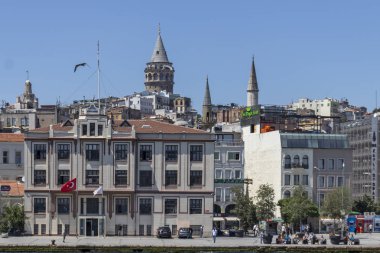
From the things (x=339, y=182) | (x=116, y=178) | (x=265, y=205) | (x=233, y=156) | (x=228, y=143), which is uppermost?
(x=228, y=143)

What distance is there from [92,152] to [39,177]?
545cm

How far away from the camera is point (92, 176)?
332ft

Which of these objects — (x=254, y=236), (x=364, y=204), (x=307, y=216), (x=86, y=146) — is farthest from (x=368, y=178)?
(x=86, y=146)

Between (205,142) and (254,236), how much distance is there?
10.5 m

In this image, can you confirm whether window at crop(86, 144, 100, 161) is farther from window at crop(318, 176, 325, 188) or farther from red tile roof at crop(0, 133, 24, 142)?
window at crop(318, 176, 325, 188)

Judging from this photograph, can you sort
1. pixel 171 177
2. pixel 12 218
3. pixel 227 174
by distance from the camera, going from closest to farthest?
1. pixel 12 218
2. pixel 171 177
3. pixel 227 174

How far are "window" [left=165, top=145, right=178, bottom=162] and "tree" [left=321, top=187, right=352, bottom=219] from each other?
2494 cm

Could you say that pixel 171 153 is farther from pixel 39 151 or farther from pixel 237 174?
pixel 237 174

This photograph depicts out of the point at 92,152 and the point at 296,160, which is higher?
the point at 92,152

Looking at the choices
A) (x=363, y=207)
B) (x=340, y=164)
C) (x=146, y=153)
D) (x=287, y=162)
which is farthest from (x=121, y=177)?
(x=363, y=207)

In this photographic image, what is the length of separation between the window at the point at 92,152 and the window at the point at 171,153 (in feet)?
21.2

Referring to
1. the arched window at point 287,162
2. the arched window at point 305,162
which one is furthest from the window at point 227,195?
the arched window at point 305,162

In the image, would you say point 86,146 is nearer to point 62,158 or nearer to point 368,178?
point 62,158

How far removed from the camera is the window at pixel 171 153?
102 metres
